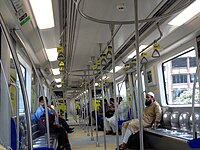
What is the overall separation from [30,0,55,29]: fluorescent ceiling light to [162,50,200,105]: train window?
10.7ft

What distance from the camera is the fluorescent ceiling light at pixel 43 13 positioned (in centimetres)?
346

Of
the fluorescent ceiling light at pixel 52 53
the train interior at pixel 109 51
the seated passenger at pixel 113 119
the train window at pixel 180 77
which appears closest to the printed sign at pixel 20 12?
the train interior at pixel 109 51

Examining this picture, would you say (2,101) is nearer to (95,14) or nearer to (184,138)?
(95,14)

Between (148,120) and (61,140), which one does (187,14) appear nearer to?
(148,120)

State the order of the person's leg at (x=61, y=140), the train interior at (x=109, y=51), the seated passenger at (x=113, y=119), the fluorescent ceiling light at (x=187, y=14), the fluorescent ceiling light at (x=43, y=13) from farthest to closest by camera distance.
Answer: the seated passenger at (x=113, y=119) → the person's leg at (x=61, y=140) → the fluorescent ceiling light at (x=187, y=14) → the fluorescent ceiling light at (x=43, y=13) → the train interior at (x=109, y=51)

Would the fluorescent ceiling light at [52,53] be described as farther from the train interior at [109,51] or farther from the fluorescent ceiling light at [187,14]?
the fluorescent ceiling light at [187,14]

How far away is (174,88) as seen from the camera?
23.9 ft

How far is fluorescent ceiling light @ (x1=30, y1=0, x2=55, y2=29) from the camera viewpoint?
3463mm

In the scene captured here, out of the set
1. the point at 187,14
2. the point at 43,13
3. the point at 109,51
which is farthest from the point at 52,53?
the point at 187,14

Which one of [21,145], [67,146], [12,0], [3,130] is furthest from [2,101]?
[67,146]

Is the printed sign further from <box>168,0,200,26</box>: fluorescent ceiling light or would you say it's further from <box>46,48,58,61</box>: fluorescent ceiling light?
<box>46,48,58,61</box>: fluorescent ceiling light

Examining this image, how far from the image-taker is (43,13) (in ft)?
12.6

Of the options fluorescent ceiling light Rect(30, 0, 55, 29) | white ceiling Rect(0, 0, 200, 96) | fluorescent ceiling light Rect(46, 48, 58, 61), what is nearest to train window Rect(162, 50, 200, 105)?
white ceiling Rect(0, 0, 200, 96)

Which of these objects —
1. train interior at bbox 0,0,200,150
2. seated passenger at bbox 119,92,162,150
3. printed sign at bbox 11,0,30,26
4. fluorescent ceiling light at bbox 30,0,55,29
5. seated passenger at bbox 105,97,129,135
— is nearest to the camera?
train interior at bbox 0,0,200,150
